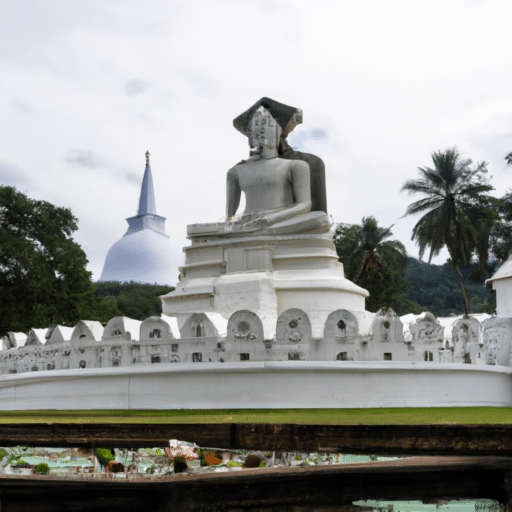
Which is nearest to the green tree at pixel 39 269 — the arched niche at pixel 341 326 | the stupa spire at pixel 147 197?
the arched niche at pixel 341 326

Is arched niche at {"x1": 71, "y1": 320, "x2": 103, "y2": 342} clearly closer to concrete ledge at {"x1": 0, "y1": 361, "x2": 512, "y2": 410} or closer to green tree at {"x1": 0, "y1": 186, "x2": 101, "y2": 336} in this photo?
concrete ledge at {"x1": 0, "y1": 361, "x2": 512, "y2": 410}

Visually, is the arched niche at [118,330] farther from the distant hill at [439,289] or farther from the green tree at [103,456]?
the distant hill at [439,289]

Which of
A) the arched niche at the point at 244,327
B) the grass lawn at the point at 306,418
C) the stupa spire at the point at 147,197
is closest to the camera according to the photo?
the grass lawn at the point at 306,418

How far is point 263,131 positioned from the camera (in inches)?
665

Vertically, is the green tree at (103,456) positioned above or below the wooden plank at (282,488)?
above

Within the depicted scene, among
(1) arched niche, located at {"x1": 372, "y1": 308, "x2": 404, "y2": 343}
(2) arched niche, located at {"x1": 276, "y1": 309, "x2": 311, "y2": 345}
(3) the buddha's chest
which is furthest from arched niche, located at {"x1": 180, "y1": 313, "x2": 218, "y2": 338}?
(3) the buddha's chest

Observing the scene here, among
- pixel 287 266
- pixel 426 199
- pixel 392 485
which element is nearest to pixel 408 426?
pixel 392 485

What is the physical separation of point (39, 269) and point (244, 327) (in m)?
17.6

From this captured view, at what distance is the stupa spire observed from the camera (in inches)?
2665

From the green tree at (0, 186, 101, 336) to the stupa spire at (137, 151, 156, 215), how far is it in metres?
36.9

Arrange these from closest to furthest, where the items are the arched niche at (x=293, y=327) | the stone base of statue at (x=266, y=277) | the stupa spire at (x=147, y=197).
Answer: the arched niche at (x=293, y=327), the stone base of statue at (x=266, y=277), the stupa spire at (x=147, y=197)

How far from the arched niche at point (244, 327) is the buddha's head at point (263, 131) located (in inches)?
238

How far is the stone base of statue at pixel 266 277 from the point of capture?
47.7 feet

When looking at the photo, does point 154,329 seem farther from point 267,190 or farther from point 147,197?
point 147,197
